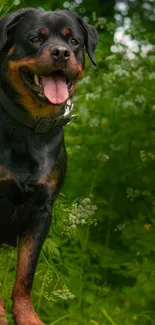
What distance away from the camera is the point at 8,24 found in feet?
20.2

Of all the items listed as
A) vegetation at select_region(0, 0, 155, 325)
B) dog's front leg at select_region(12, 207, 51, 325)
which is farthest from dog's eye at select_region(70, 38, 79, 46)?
vegetation at select_region(0, 0, 155, 325)

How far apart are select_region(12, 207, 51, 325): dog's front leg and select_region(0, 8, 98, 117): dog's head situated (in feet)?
2.14

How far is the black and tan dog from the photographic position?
239 inches

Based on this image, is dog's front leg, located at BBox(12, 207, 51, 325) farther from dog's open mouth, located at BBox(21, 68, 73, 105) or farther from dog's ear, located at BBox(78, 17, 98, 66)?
dog's ear, located at BBox(78, 17, 98, 66)

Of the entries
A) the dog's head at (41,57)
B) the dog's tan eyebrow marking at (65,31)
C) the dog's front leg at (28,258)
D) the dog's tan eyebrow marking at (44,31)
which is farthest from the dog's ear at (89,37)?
the dog's front leg at (28,258)

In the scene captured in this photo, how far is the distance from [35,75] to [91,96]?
304 centimetres

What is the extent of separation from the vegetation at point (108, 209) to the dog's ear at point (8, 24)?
1.34 metres

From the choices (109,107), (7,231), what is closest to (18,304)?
(7,231)

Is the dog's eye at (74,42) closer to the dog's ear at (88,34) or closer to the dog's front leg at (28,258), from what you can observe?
the dog's ear at (88,34)

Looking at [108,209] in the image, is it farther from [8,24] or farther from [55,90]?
[8,24]

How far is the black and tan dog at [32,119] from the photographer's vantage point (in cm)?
606

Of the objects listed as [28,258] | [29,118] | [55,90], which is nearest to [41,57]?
[55,90]

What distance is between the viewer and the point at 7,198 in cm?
619

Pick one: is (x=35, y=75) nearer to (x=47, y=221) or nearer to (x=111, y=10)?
(x=47, y=221)
